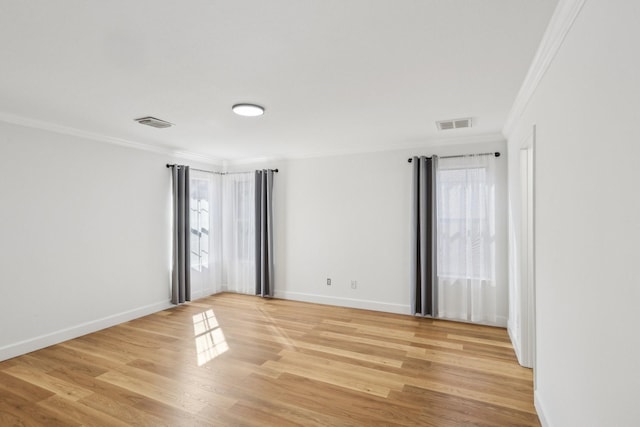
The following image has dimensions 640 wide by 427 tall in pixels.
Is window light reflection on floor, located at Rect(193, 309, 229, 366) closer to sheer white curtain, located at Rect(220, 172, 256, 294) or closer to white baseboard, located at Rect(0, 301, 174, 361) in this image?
white baseboard, located at Rect(0, 301, 174, 361)

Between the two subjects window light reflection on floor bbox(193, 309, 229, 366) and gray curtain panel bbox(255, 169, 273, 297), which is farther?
gray curtain panel bbox(255, 169, 273, 297)

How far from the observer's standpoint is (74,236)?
399 cm

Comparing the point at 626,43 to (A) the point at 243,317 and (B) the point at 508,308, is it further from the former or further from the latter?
(A) the point at 243,317

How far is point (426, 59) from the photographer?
2262mm

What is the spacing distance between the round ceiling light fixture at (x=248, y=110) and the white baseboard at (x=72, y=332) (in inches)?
127

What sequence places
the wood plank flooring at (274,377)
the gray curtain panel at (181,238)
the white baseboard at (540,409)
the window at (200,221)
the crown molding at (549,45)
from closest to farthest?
the crown molding at (549,45), the white baseboard at (540,409), the wood plank flooring at (274,377), the gray curtain panel at (181,238), the window at (200,221)

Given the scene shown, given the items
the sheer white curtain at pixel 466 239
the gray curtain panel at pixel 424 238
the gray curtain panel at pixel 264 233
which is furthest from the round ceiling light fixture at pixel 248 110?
the sheer white curtain at pixel 466 239

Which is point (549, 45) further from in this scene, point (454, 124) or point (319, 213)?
point (319, 213)

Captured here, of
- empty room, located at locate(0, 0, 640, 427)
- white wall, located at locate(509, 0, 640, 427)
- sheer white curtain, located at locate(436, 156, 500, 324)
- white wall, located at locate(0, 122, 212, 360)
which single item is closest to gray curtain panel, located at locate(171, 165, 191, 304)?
empty room, located at locate(0, 0, 640, 427)

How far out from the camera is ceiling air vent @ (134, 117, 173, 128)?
141 inches

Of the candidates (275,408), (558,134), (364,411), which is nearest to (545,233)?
(558,134)

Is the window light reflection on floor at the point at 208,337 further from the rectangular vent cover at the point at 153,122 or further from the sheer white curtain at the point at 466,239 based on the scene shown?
the sheer white curtain at the point at 466,239

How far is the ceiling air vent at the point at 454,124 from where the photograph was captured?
3721 millimetres

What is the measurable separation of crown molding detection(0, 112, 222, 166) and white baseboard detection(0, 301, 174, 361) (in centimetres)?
228
